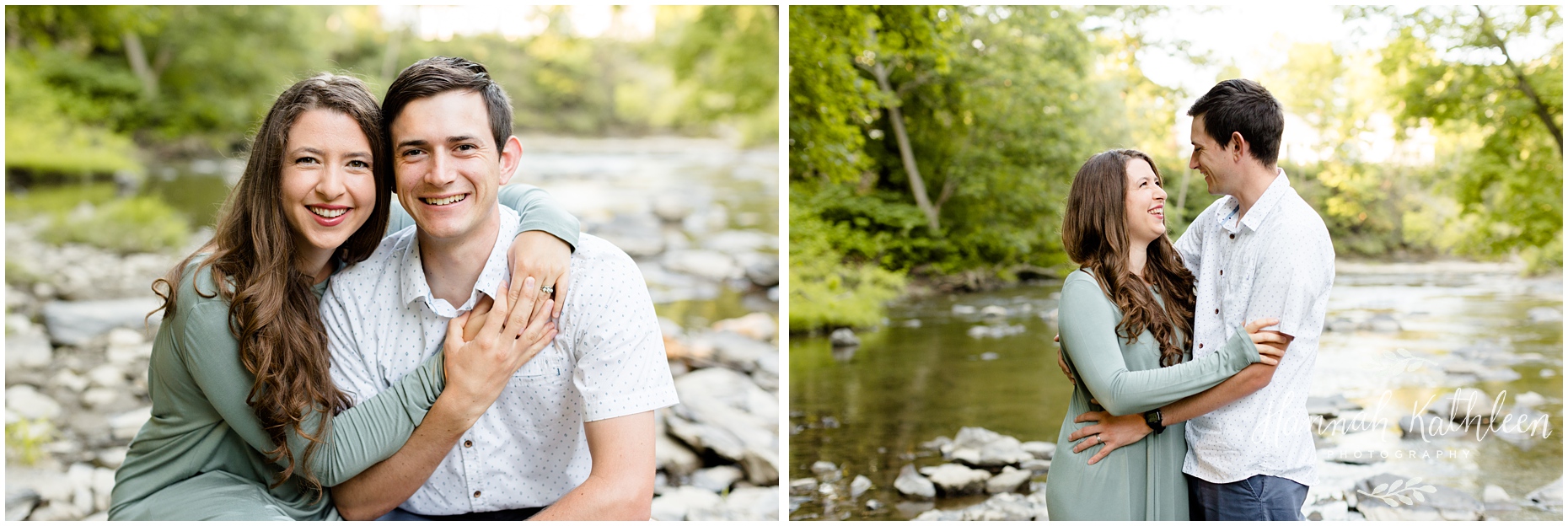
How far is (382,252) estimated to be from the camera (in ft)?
5.87

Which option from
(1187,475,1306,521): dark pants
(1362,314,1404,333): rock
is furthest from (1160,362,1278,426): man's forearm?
(1362,314,1404,333): rock

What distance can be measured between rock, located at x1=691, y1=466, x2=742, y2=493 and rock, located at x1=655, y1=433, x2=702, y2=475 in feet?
0.13

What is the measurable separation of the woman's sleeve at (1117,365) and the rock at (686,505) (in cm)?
187

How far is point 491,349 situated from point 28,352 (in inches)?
186

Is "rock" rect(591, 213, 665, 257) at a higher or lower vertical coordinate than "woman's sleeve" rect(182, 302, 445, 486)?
lower

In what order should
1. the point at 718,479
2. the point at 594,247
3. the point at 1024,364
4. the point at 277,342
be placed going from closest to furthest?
the point at 277,342
the point at 594,247
the point at 718,479
the point at 1024,364

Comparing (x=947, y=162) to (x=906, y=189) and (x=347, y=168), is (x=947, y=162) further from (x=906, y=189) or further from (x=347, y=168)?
(x=347, y=168)

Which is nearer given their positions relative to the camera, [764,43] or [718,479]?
[718,479]

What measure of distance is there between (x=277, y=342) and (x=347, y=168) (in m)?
0.32

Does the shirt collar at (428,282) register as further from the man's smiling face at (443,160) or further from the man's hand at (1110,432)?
the man's hand at (1110,432)

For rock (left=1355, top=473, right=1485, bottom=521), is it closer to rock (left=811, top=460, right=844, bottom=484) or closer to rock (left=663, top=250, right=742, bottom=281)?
rock (left=811, top=460, right=844, bottom=484)

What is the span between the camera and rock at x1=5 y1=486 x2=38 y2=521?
2.98 metres

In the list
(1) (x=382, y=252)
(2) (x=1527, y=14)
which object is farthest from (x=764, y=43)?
(1) (x=382, y=252)

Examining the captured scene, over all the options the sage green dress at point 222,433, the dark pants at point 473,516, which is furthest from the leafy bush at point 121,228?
the dark pants at point 473,516
